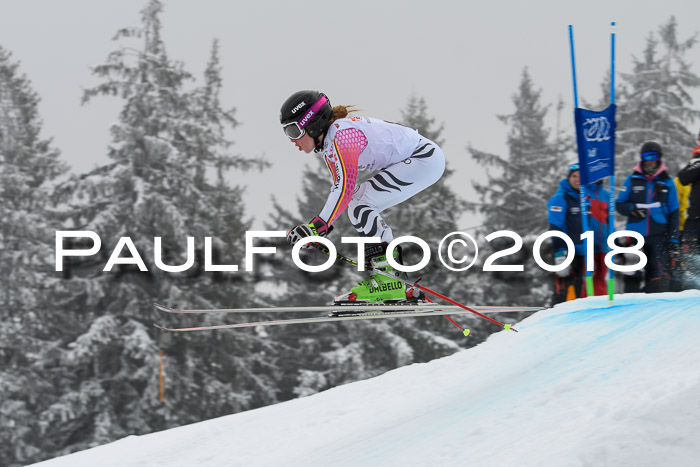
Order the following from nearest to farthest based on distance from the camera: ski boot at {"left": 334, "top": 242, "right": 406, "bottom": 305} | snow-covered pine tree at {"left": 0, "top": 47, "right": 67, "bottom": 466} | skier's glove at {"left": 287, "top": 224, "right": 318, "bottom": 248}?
skier's glove at {"left": 287, "top": 224, "right": 318, "bottom": 248}, ski boot at {"left": 334, "top": 242, "right": 406, "bottom": 305}, snow-covered pine tree at {"left": 0, "top": 47, "right": 67, "bottom": 466}

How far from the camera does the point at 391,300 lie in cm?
648

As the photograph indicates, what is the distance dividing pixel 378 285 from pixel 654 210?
3101 mm

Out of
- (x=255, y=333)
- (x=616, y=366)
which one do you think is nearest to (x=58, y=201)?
(x=255, y=333)

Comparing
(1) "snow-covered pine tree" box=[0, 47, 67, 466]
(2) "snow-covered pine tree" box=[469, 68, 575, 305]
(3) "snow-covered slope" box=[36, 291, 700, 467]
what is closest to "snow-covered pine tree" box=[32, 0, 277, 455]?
(1) "snow-covered pine tree" box=[0, 47, 67, 466]

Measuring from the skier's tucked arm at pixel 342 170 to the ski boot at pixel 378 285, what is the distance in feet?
2.45

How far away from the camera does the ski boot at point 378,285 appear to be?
647 cm

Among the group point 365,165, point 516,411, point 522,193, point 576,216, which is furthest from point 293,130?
point 522,193

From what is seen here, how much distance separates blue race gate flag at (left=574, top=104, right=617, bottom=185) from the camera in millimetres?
7164

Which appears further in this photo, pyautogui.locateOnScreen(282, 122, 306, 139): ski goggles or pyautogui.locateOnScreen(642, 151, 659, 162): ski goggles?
pyautogui.locateOnScreen(642, 151, 659, 162): ski goggles

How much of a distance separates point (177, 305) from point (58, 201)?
516 centimetres

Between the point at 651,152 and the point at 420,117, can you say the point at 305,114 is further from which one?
the point at 420,117

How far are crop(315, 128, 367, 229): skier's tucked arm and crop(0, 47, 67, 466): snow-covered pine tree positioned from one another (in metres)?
19.2

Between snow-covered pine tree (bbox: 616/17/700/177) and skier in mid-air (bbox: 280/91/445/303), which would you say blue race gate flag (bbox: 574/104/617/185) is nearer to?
skier in mid-air (bbox: 280/91/445/303)

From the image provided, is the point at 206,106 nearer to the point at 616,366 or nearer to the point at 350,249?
the point at 350,249
